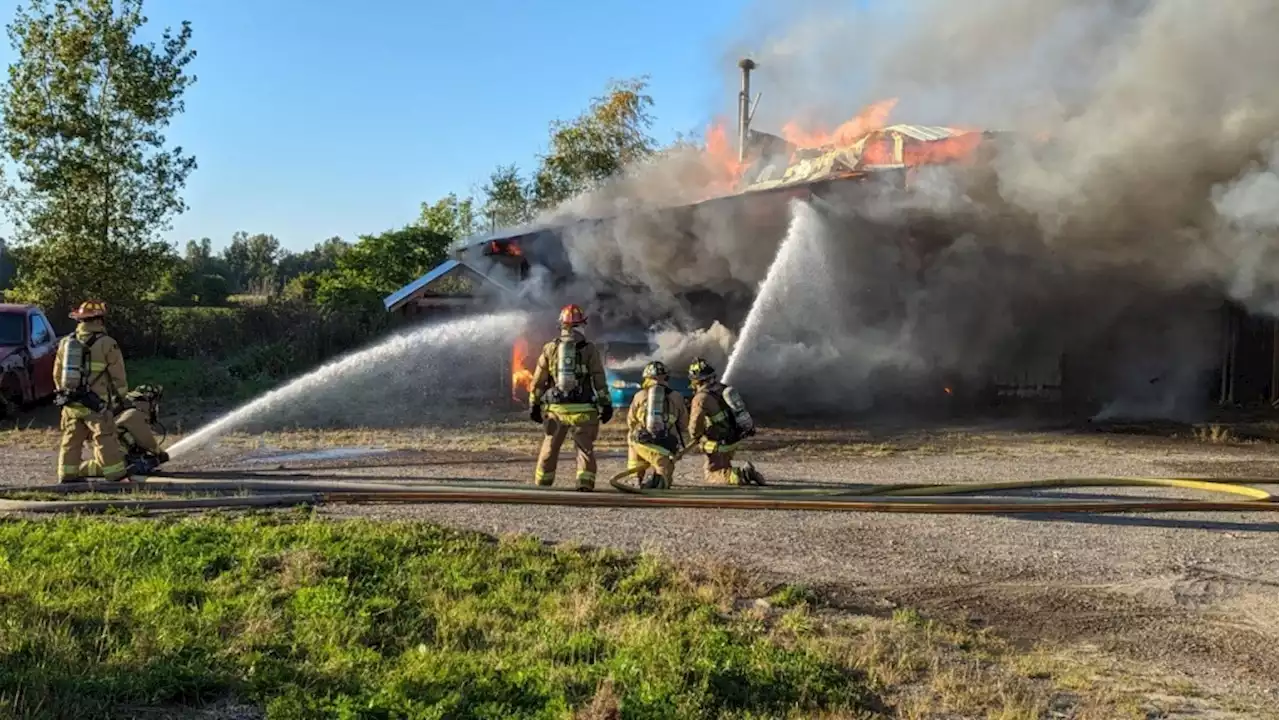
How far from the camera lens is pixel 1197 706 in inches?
155

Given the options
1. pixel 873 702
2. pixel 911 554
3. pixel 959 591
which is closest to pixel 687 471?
pixel 911 554

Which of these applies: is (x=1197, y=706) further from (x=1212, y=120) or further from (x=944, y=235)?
(x=944, y=235)

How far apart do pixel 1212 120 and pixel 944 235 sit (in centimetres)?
440

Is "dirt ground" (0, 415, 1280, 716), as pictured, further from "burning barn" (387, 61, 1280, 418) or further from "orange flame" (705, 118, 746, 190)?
"orange flame" (705, 118, 746, 190)

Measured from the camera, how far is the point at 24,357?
13.7 m

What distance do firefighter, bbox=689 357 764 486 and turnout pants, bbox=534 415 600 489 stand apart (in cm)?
119

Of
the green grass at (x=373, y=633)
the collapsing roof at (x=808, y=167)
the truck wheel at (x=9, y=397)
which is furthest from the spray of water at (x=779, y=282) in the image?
the truck wheel at (x=9, y=397)

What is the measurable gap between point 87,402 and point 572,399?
413cm

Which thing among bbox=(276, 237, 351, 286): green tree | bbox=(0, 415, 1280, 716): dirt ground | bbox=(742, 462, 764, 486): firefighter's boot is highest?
bbox=(276, 237, 351, 286): green tree

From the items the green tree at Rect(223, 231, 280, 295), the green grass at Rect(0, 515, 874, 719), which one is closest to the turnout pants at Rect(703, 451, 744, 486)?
the green grass at Rect(0, 515, 874, 719)

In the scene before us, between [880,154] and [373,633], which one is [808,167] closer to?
[880,154]

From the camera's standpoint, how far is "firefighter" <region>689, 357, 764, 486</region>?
30.9 feet

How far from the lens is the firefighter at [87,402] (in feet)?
27.2

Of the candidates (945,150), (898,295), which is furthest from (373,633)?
(898,295)
